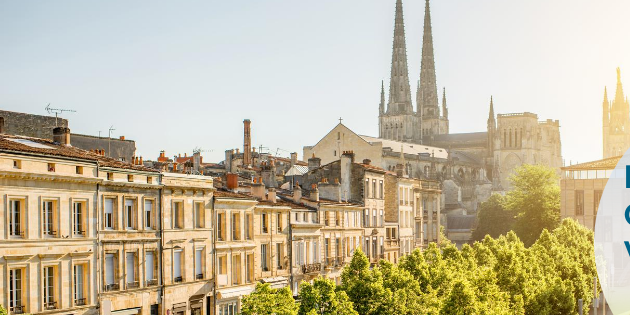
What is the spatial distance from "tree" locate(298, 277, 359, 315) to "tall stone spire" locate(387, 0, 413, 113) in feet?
526

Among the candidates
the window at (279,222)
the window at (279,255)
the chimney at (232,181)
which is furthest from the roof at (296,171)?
the chimney at (232,181)

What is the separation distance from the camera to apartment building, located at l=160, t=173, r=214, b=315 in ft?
138

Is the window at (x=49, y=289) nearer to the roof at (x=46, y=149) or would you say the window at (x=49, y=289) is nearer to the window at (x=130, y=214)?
the roof at (x=46, y=149)

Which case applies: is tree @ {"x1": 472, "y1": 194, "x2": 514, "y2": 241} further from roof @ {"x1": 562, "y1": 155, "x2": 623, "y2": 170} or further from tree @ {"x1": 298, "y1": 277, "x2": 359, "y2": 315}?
tree @ {"x1": 298, "y1": 277, "x2": 359, "y2": 315}

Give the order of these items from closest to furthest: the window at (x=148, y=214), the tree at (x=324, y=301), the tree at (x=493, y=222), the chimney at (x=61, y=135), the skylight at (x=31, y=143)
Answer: the tree at (x=324, y=301)
the skylight at (x=31, y=143)
the window at (x=148, y=214)
the chimney at (x=61, y=135)
the tree at (x=493, y=222)

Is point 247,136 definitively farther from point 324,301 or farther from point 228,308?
point 324,301

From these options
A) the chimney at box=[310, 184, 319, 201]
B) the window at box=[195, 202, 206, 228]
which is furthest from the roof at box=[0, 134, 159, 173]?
the chimney at box=[310, 184, 319, 201]

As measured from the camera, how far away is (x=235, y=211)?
47.8 metres

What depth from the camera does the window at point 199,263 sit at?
146 feet

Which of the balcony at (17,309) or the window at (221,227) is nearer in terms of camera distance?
the balcony at (17,309)

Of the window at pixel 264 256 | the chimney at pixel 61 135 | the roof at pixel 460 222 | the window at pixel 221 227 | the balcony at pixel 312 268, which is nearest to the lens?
the chimney at pixel 61 135

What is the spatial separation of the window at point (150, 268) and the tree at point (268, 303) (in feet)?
24.2

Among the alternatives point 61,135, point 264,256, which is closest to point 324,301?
point 61,135

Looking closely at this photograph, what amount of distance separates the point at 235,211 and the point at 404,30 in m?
152
